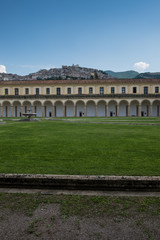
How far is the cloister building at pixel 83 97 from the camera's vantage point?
152 feet

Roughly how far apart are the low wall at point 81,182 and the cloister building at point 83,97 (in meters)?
43.4

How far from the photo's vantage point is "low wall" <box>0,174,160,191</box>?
368cm

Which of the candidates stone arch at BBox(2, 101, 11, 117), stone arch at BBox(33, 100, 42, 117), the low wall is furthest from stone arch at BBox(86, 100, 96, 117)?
the low wall

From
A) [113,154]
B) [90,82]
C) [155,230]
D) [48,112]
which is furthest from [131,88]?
[155,230]

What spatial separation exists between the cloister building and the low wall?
43362mm

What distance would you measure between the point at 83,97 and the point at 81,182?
44277 millimetres

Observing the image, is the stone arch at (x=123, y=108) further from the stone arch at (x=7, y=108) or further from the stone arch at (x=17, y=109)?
the stone arch at (x=7, y=108)

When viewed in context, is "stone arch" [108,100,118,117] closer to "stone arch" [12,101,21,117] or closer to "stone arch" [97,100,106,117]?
"stone arch" [97,100,106,117]

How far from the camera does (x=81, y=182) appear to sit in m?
3.75

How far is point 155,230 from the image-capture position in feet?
8.10

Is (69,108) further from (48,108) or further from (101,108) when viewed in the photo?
(101,108)

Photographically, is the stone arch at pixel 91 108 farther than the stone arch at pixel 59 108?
No

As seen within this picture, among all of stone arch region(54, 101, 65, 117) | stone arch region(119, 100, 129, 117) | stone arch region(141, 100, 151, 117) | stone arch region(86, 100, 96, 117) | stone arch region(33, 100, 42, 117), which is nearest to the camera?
stone arch region(141, 100, 151, 117)

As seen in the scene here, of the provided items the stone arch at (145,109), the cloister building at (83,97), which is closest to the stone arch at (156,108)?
the cloister building at (83,97)
